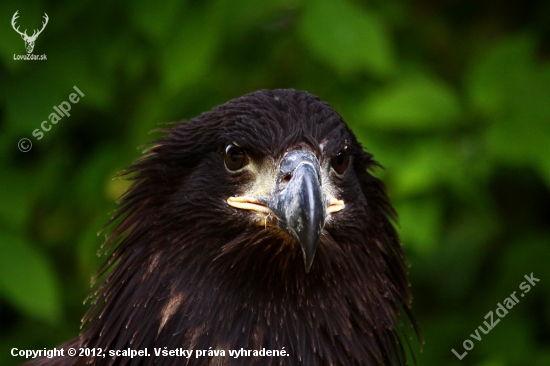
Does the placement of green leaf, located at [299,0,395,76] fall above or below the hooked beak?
above

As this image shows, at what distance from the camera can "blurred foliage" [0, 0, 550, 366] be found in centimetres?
412

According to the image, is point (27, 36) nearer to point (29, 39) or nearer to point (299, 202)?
point (29, 39)

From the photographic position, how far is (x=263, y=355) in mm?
2818

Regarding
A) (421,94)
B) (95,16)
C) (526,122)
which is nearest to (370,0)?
(421,94)

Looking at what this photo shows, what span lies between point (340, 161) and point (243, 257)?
512mm

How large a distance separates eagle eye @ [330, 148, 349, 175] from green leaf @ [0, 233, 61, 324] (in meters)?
1.79

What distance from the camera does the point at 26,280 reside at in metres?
4.06

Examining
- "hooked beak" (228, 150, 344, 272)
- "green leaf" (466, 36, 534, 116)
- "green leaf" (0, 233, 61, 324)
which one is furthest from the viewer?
"green leaf" (466, 36, 534, 116)

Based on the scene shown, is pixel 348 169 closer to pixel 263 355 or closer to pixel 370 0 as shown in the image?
pixel 263 355

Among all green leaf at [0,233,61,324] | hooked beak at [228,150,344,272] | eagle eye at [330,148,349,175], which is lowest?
hooked beak at [228,150,344,272]

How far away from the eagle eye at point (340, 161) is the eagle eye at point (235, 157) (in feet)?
1.05

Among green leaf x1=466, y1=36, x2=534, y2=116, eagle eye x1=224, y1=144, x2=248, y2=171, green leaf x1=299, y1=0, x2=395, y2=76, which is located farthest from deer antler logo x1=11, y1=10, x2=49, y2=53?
green leaf x1=466, y1=36, x2=534, y2=116

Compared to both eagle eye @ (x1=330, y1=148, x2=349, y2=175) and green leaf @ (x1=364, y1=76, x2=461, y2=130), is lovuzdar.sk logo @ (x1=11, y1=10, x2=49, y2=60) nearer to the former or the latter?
green leaf @ (x1=364, y1=76, x2=461, y2=130)

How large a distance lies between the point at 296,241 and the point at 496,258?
8.21ft
